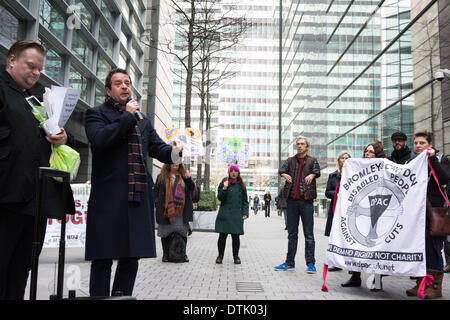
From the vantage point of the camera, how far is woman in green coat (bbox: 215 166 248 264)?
766 centimetres

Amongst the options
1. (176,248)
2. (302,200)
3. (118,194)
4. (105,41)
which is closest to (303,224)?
(302,200)

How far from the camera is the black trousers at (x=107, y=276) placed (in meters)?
2.88

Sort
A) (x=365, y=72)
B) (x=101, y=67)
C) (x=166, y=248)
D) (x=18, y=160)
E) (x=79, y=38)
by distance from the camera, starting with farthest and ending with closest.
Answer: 1. (x=101, y=67)
2. (x=365, y=72)
3. (x=79, y=38)
4. (x=166, y=248)
5. (x=18, y=160)

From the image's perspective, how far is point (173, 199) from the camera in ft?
25.6

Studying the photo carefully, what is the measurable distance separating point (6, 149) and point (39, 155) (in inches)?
8.8

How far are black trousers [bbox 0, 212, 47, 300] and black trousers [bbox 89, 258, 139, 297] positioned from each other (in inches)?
17.3

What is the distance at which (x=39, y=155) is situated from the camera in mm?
2656

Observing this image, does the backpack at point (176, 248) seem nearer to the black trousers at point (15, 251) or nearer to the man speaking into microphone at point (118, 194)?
the man speaking into microphone at point (118, 194)

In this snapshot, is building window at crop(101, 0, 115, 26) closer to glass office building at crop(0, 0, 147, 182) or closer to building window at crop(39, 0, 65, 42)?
glass office building at crop(0, 0, 147, 182)

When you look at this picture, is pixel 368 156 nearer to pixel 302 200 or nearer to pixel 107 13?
pixel 302 200

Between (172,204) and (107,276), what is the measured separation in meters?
4.86
